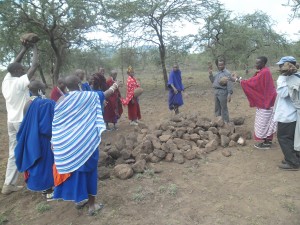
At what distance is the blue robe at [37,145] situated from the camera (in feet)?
13.3

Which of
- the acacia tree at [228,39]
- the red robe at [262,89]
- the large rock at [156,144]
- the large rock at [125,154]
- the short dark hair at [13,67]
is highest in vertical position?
the acacia tree at [228,39]

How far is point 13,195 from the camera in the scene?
467 cm

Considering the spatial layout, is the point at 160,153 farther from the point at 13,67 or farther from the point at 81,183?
the point at 13,67

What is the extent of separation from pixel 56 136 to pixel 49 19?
11.5m

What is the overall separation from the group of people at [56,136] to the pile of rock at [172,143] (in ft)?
3.86

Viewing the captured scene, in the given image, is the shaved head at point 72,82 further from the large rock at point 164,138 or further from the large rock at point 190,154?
the large rock at point 164,138

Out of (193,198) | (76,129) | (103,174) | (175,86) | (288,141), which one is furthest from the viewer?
(175,86)

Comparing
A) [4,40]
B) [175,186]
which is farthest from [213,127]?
[4,40]

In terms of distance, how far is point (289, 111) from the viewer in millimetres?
4797

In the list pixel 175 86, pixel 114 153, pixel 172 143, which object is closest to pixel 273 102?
pixel 172 143

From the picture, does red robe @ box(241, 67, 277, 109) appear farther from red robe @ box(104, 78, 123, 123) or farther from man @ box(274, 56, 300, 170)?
red robe @ box(104, 78, 123, 123)

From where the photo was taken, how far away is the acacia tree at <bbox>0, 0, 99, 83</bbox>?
1256 cm

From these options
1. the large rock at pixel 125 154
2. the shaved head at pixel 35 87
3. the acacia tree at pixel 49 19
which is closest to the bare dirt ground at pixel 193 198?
the large rock at pixel 125 154

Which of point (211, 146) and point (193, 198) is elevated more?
point (211, 146)
